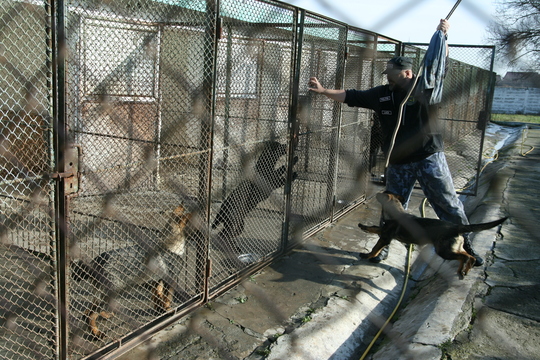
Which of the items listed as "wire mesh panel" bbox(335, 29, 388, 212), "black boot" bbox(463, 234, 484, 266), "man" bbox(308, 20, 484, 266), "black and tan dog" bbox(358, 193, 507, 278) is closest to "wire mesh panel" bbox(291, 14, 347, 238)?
"wire mesh panel" bbox(335, 29, 388, 212)

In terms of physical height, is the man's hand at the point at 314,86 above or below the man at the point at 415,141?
above

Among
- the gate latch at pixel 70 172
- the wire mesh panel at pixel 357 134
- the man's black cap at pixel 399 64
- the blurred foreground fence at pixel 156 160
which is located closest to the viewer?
the gate latch at pixel 70 172

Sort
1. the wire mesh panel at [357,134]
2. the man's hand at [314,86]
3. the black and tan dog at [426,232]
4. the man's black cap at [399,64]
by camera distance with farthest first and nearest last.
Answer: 1. the wire mesh panel at [357,134]
2. the man's hand at [314,86]
3. the man's black cap at [399,64]
4. the black and tan dog at [426,232]

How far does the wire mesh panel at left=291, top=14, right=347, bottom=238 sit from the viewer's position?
5100 mm

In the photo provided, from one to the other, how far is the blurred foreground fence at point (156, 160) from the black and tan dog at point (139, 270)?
1cm

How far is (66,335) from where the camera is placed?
8.86 feet

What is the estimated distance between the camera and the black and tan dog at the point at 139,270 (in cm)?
331

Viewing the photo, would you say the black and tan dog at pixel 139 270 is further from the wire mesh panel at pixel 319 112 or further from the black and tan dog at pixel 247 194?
the wire mesh panel at pixel 319 112

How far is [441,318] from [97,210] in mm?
4621

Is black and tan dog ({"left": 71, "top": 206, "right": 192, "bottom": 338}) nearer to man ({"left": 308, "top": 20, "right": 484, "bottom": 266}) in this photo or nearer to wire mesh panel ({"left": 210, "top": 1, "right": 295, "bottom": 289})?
wire mesh panel ({"left": 210, "top": 1, "right": 295, "bottom": 289})

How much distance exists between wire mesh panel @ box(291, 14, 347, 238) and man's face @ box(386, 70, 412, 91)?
904 millimetres

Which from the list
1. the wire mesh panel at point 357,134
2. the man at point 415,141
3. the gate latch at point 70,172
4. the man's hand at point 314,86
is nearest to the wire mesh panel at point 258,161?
the man's hand at point 314,86

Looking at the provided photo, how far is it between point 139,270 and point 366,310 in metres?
2.02

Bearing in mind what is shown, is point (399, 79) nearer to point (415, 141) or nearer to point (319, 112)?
point (415, 141)
